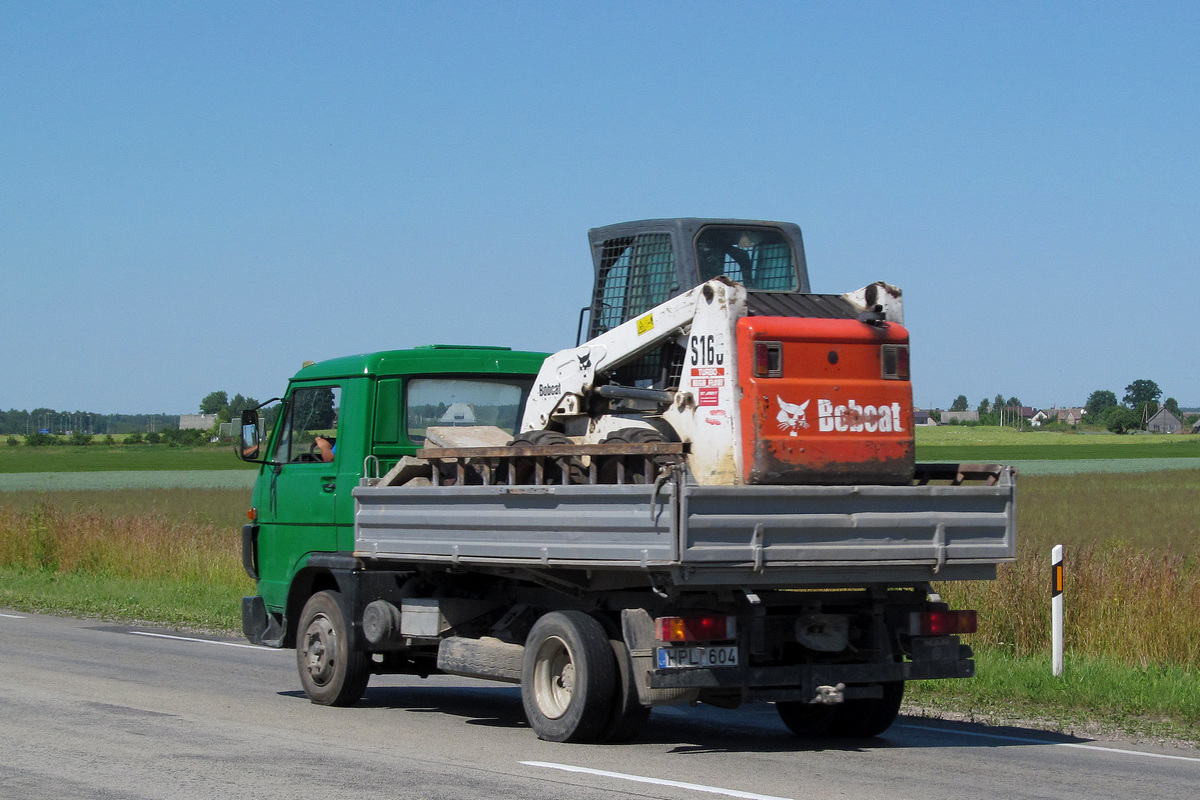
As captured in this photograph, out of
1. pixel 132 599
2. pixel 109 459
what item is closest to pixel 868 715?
pixel 132 599

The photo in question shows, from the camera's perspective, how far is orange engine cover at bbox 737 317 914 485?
8680mm

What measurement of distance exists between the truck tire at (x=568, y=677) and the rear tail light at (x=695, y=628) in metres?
0.52

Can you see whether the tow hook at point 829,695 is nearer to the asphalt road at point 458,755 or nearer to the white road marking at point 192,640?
the asphalt road at point 458,755

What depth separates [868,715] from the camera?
972 cm

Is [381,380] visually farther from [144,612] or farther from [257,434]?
[144,612]

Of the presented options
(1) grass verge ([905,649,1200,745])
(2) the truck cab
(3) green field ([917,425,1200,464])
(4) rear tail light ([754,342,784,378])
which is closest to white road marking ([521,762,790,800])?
(4) rear tail light ([754,342,784,378])

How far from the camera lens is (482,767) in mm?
8312

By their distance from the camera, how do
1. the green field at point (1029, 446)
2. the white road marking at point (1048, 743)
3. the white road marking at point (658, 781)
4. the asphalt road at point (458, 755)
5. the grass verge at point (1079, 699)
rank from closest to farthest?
the white road marking at point (658, 781) → the asphalt road at point (458, 755) → the white road marking at point (1048, 743) → the grass verge at point (1079, 699) → the green field at point (1029, 446)

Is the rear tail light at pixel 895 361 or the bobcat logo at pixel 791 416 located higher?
the rear tail light at pixel 895 361

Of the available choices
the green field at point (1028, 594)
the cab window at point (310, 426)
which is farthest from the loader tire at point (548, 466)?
the green field at point (1028, 594)

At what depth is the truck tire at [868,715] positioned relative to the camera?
31.4 feet

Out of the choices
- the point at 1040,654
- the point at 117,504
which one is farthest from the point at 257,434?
the point at 117,504

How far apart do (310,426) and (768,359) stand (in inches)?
178

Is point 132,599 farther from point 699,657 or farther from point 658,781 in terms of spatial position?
point 658,781
